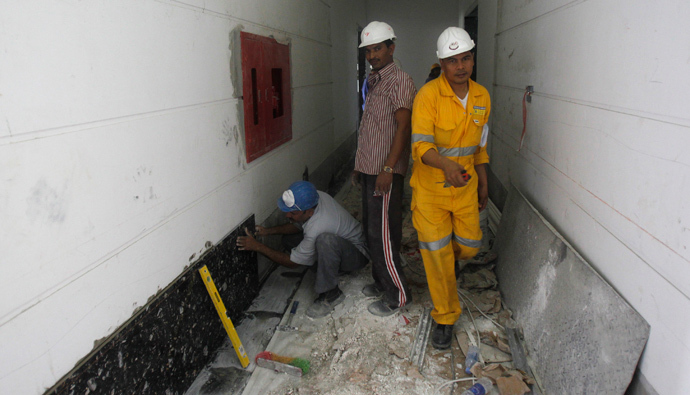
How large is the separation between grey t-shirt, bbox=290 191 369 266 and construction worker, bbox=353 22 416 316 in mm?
218

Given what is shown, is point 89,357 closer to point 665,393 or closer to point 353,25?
point 665,393

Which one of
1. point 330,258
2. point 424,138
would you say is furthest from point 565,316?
point 330,258

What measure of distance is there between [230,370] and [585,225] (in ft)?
6.56

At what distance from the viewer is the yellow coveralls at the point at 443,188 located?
2.35m

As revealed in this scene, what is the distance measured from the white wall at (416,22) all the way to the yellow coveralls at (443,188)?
8.55 metres

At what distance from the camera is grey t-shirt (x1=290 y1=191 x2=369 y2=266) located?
2.97 m

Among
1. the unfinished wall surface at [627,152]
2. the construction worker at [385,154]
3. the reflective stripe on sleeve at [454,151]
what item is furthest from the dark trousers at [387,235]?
the unfinished wall surface at [627,152]

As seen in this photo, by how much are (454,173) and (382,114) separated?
774mm

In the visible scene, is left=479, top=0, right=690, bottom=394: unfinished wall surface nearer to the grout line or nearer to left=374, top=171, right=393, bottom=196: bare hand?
left=374, top=171, right=393, bottom=196: bare hand

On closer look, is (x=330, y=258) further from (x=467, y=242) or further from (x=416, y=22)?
(x=416, y=22)

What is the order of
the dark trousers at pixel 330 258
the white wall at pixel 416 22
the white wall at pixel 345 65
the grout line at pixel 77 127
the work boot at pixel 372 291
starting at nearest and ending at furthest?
the grout line at pixel 77 127, the dark trousers at pixel 330 258, the work boot at pixel 372 291, the white wall at pixel 345 65, the white wall at pixel 416 22

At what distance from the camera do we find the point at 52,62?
136cm

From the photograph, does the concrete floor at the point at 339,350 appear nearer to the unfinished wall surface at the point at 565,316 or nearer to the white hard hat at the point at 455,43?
the unfinished wall surface at the point at 565,316

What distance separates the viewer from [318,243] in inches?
116
